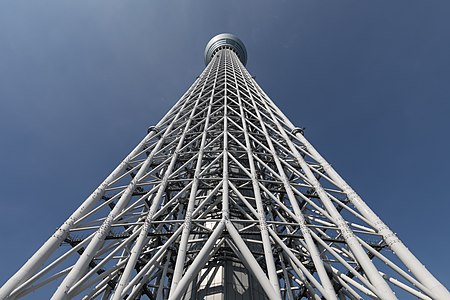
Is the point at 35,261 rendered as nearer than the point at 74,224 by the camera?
Yes

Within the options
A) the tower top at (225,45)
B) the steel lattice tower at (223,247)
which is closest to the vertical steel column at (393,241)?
the steel lattice tower at (223,247)

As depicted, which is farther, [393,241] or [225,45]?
[225,45]

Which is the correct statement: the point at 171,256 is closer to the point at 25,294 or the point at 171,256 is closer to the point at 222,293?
the point at 222,293

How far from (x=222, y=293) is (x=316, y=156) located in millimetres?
11031

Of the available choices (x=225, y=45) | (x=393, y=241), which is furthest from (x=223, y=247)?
(x=225, y=45)

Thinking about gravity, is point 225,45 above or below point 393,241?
above

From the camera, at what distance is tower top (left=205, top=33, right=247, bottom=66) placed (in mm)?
57469

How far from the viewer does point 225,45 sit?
5719cm

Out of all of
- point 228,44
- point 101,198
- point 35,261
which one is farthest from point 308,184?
point 228,44

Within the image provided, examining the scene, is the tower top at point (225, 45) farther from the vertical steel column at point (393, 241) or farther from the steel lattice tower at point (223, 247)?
the vertical steel column at point (393, 241)

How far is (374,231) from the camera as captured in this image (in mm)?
13266

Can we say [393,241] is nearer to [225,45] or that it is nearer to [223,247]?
[223,247]

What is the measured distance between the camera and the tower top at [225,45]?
5747 centimetres

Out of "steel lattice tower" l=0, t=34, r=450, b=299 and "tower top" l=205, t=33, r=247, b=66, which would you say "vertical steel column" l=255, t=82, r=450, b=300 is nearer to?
"steel lattice tower" l=0, t=34, r=450, b=299
